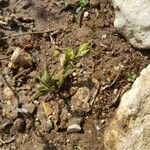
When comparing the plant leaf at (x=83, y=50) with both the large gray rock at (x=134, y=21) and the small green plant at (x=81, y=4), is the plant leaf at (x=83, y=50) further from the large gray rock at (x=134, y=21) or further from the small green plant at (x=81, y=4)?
the small green plant at (x=81, y=4)

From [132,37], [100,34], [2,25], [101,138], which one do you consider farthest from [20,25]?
[101,138]

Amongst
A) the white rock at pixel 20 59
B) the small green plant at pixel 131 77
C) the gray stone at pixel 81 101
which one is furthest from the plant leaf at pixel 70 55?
the small green plant at pixel 131 77

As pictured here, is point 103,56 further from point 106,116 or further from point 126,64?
point 106,116

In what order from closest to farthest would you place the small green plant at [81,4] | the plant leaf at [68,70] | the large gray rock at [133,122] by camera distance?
the large gray rock at [133,122]
the plant leaf at [68,70]
the small green plant at [81,4]

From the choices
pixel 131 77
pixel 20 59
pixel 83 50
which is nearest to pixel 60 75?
pixel 83 50

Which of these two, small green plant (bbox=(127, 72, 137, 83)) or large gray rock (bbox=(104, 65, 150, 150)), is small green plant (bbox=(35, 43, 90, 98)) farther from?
large gray rock (bbox=(104, 65, 150, 150))

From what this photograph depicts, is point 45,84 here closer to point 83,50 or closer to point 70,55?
point 70,55
